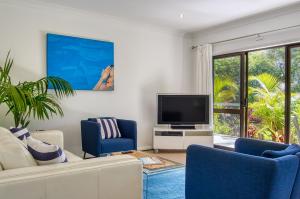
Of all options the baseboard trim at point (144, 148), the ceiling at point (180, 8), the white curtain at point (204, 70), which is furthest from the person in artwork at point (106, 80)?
the white curtain at point (204, 70)

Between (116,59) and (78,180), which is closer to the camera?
(78,180)

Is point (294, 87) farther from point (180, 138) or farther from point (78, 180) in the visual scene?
point (78, 180)

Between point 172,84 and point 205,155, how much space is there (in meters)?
3.55

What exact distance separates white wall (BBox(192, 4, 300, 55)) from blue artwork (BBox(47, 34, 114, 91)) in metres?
2.15

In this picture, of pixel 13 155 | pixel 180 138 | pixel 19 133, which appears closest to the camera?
pixel 13 155

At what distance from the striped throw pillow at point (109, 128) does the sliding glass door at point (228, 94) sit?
2237mm

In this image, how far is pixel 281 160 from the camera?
6.03 feet

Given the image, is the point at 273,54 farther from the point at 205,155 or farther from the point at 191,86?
the point at 205,155

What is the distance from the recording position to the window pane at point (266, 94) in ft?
14.8

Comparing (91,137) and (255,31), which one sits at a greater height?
(255,31)

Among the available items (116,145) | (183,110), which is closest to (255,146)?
(116,145)

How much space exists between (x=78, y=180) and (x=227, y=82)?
14.4 feet

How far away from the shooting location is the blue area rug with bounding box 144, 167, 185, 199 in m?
2.87

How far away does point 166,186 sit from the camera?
3.19m
